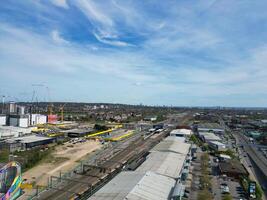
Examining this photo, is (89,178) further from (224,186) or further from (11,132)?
(11,132)

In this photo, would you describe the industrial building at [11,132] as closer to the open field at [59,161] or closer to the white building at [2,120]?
the open field at [59,161]

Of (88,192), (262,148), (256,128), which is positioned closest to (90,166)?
(88,192)

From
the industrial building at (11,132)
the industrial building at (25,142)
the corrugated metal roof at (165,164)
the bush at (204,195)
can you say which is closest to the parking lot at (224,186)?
the bush at (204,195)

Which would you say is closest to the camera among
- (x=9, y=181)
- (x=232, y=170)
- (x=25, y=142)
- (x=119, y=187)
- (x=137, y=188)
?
(x=137, y=188)

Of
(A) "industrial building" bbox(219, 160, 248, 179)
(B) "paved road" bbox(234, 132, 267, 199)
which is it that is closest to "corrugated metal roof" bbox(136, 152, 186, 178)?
(A) "industrial building" bbox(219, 160, 248, 179)

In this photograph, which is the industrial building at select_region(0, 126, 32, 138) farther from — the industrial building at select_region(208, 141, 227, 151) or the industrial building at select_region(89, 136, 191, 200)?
the industrial building at select_region(208, 141, 227, 151)

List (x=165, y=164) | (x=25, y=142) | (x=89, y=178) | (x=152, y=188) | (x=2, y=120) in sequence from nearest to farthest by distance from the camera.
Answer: (x=152, y=188)
(x=89, y=178)
(x=165, y=164)
(x=25, y=142)
(x=2, y=120)

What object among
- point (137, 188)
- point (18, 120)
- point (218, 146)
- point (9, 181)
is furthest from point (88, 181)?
point (18, 120)
